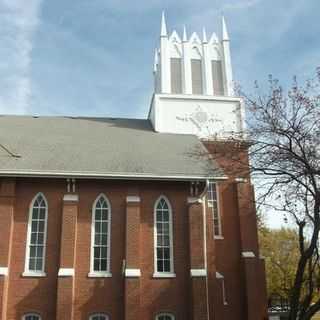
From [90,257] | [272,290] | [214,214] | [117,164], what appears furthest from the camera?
[272,290]

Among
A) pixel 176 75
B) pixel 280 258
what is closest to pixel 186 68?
pixel 176 75

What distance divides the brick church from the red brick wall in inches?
1.6

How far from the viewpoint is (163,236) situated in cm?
2005

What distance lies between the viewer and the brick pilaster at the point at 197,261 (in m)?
18.5

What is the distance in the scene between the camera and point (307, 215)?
699 inches

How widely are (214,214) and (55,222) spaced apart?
8.07 m

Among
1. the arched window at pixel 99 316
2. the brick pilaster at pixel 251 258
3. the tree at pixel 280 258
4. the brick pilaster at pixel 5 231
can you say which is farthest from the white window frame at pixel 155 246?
the tree at pixel 280 258

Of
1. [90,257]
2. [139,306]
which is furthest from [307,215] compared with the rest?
[90,257]

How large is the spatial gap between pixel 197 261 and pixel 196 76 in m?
12.7

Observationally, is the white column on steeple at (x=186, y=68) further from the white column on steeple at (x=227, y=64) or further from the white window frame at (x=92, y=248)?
the white window frame at (x=92, y=248)

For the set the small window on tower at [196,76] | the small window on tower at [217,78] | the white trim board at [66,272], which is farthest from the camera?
the small window on tower at [217,78]

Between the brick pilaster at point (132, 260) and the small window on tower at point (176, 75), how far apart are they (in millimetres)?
9591

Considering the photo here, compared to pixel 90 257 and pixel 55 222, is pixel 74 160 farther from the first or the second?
pixel 90 257

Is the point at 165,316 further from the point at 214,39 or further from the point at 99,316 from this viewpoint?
the point at 214,39
